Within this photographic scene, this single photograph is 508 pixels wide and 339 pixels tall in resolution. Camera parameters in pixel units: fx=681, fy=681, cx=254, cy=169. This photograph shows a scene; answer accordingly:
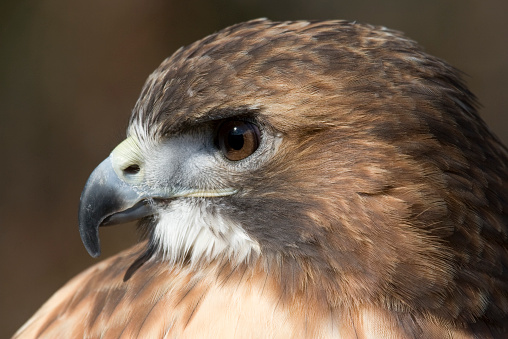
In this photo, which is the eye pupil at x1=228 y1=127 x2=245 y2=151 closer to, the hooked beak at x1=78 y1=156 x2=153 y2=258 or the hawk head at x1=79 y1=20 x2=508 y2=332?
the hawk head at x1=79 y1=20 x2=508 y2=332

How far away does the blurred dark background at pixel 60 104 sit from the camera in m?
5.98

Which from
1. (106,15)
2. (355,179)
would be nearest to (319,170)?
(355,179)

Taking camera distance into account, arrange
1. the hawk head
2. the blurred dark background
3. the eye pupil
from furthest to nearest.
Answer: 1. the blurred dark background
2. the eye pupil
3. the hawk head

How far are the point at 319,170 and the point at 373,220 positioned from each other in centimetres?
20

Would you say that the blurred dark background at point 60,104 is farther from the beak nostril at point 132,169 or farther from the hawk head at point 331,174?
the hawk head at point 331,174

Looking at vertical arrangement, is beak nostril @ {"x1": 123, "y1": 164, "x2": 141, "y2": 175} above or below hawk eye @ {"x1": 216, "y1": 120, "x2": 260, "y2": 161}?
below

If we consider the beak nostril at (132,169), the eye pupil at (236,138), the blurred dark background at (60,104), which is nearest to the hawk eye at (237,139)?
the eye pupil at (236,138)

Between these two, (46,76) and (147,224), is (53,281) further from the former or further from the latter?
(147,224)

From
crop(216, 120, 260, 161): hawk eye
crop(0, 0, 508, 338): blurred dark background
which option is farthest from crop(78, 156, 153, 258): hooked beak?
crop(0, 0, 508, 338): blurred dark background

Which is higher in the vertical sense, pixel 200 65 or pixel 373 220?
pixel 200 65

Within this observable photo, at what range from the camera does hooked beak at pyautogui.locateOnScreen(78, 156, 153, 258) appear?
1.97 meters

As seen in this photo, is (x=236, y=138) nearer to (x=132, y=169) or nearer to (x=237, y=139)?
(x=237, y=139)

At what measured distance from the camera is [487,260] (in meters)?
1.77

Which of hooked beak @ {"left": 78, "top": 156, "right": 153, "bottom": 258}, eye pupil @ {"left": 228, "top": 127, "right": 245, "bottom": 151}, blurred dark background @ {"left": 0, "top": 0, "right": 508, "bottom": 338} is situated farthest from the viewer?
blurred dark background @ {"left": 0, "top": 0, "right": 508, "bottom": 338}
